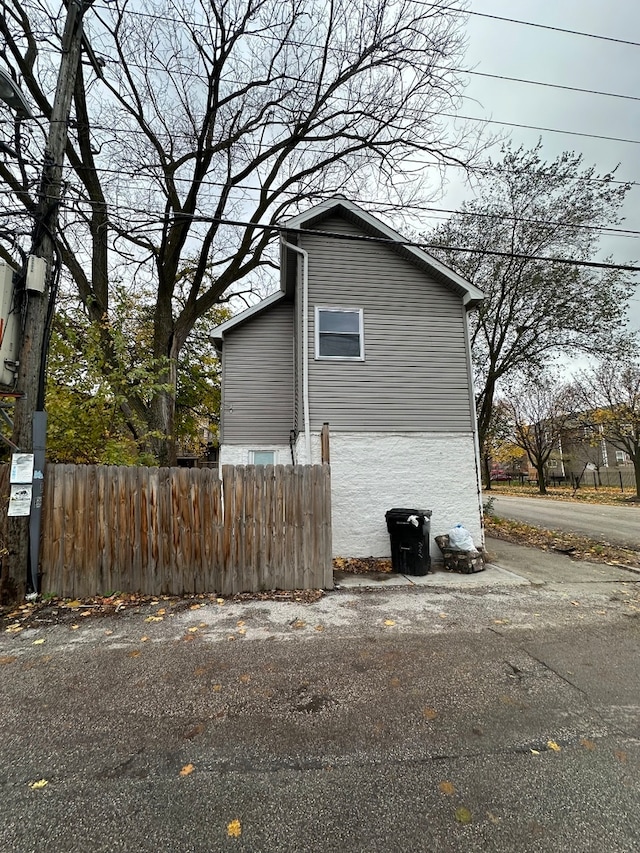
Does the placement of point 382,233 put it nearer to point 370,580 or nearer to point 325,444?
point 325,444

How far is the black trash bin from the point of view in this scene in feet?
22.7

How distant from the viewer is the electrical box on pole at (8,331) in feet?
16.4

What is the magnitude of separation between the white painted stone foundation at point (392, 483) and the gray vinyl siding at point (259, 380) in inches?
85.4

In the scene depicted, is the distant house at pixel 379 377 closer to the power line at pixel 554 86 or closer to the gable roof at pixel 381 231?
the gable roof at pixel 381 231

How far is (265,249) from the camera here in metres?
13.5

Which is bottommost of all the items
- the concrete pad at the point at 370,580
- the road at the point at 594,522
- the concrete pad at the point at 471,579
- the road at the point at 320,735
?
the road at the point at 594,522

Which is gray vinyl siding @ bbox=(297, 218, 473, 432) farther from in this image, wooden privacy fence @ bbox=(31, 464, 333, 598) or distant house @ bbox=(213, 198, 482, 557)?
wooden privacy fence @ bbox=(31, 464, 333, 598)

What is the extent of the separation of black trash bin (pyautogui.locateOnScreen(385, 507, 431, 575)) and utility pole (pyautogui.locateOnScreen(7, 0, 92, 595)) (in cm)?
546

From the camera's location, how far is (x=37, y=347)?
17.4ft

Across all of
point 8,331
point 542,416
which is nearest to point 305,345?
point 8,331

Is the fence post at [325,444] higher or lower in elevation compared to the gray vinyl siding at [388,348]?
lower

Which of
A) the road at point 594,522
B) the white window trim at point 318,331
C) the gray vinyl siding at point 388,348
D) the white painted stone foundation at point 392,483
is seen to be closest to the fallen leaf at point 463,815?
the white painted stone foundation at point 392,483

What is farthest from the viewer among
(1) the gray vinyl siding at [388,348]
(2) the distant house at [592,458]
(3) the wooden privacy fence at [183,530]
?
(2) the distant house at [592,458]

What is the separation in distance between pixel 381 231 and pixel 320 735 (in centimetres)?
877
